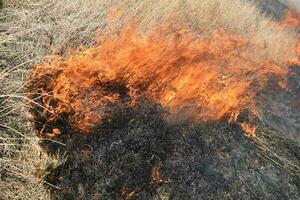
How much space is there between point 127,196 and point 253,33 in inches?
234

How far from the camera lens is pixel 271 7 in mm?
13977

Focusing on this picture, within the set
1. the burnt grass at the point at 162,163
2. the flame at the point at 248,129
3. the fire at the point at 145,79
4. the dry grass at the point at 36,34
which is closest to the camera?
the dry grass at the point at 36,34

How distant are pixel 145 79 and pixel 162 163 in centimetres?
126

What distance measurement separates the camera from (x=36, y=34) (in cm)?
521

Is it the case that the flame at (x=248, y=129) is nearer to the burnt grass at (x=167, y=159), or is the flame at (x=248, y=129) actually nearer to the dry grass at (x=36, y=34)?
the burnt grass at (x=167, y=159)

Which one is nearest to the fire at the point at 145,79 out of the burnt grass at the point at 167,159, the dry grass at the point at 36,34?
the burnt grass at the point at 167,159

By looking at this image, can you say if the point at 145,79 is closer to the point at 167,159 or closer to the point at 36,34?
the point at 167,159

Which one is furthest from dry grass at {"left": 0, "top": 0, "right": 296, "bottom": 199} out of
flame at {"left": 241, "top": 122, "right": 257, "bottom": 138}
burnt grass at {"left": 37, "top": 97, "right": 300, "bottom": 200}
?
flame at {"left": 241, "top": 122, "right": 257, "bottom": 138}

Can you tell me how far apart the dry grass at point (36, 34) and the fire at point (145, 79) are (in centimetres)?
21

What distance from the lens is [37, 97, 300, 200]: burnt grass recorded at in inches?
176

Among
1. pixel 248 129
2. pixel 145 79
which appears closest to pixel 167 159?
pixel 145 79

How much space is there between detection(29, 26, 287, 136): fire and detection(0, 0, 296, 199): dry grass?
0.21 metres

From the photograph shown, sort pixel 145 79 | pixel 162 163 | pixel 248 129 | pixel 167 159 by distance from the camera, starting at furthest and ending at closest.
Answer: pixel 248 129
pixel 145 79
pixel 167 159
pixel 162 163

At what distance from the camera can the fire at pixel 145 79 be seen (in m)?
4.85
